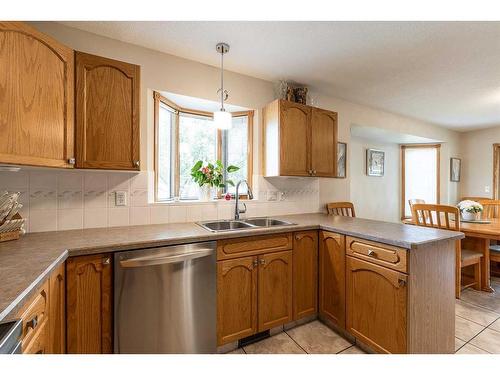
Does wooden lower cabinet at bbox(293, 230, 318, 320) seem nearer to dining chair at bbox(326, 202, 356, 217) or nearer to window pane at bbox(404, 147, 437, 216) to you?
dining chair at bbox(326, 202, 356, 217)

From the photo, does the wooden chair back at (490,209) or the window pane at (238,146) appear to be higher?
the window pane at (238,146)

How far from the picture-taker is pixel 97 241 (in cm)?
131

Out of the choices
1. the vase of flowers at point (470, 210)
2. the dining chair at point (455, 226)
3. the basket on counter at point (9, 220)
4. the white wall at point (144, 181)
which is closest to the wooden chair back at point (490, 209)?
the vase of flowers at point (470, 210)

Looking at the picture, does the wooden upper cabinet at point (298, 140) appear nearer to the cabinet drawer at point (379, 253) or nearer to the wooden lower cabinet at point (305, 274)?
the wooden lower cabinet at point (305, 274)

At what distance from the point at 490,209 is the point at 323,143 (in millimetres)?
3055

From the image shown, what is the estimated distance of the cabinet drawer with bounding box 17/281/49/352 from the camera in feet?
2.53

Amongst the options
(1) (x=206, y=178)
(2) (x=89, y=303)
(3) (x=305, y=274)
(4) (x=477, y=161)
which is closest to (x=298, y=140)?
(1) (x=206, y=178)

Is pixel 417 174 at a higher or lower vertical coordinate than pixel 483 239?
higher

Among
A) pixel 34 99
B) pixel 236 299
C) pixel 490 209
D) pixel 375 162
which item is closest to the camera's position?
pixel 34 99

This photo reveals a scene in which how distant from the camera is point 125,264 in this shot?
4.19 ft

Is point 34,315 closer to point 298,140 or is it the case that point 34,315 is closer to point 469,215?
point 298,140

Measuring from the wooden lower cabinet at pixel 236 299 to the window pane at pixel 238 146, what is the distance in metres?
1.13

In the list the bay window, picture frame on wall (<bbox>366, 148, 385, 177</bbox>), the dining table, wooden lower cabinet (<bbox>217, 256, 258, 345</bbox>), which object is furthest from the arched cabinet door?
picture frame on wall (<bbox>366, 148, 385, 177</bbox>)

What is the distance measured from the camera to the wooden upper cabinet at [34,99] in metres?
1.08
